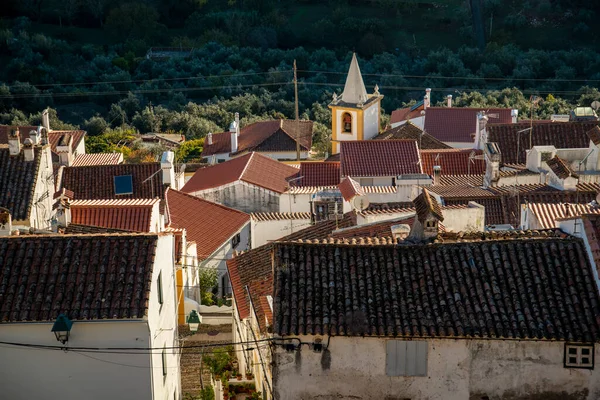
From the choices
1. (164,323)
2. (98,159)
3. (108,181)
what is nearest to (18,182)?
(108,181)

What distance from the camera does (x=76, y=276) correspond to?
51.6 ft

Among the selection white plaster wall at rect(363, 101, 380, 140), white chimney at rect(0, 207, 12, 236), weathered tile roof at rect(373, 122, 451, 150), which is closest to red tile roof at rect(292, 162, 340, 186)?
weathered tile roof at rect(373, 122, 451, 150)

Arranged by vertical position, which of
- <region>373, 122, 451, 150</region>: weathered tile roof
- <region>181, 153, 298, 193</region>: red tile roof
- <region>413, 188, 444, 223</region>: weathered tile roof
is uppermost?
<region>373, 122, 451, 150</region>: weathered tile roof

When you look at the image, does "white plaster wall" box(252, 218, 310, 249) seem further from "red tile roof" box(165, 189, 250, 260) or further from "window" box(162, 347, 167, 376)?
"window" box(162, 347, 167, 376)

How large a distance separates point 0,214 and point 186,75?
5580 cm

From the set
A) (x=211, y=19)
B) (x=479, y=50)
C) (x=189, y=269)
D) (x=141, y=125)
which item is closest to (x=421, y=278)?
(x=189, y=269)

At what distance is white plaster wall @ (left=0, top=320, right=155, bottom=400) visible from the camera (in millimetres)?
15391

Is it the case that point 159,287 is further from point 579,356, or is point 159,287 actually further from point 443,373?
point 579,356

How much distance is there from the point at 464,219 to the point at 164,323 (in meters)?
7.18

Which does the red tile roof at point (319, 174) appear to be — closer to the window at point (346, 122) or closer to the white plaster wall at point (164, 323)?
the window at point (346, 122)

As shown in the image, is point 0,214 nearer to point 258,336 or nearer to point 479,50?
point 258,336

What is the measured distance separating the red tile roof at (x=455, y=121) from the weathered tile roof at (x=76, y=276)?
34144 mm

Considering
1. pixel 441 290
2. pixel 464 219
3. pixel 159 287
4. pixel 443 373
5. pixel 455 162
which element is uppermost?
pixel 455 162

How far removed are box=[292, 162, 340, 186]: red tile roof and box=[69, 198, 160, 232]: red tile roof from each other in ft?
48.0
